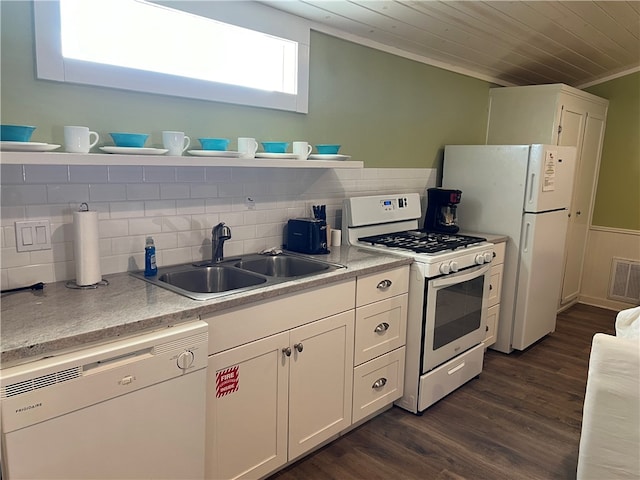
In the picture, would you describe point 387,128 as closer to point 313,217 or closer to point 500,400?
point 313,217

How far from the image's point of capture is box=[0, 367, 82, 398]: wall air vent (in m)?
1.18

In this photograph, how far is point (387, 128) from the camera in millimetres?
3346

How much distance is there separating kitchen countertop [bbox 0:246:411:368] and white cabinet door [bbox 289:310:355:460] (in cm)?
25

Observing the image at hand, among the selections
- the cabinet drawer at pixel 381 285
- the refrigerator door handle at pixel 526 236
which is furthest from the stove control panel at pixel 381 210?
the refrigerator door handle at pixel 526 236

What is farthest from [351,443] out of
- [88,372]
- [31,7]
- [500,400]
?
[31,7]

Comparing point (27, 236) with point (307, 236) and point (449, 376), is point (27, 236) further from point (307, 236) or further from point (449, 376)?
point (449, 376)

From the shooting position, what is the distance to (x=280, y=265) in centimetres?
253

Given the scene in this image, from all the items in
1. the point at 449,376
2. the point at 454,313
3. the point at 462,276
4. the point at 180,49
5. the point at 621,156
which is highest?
the point at 180,49

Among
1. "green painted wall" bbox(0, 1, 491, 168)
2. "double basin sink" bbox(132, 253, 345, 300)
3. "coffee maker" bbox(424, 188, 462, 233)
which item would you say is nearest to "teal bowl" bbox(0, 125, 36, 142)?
"green painted wall" bbox(0, 1, 491, 168)

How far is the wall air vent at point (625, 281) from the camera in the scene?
4.62 m

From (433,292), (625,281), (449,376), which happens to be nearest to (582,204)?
(625,281)

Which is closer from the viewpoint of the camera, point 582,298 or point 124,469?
point 124,469

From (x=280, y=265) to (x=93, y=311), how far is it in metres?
1.13

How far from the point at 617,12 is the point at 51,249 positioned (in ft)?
11.8
